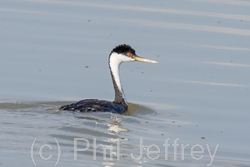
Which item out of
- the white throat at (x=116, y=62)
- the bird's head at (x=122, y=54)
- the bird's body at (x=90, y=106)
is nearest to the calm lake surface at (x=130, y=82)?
the bird's body at (x=90, y=106)

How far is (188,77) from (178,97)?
1091 mm

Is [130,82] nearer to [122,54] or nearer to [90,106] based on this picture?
[122,54]

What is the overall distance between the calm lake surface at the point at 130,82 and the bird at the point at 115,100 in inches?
6.9

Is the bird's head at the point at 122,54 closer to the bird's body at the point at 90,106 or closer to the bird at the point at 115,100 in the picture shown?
the bird at the point at 115,100

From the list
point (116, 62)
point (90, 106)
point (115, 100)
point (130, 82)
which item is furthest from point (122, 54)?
point (90, 106)

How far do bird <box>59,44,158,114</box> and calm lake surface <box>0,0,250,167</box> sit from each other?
174 millimetres

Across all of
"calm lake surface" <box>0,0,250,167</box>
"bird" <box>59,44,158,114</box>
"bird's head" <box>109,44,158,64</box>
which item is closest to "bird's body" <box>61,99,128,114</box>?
"bird" <box>59,44,158,114</box>

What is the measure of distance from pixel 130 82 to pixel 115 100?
38.1 inches

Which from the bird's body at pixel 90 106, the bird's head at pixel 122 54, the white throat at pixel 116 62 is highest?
the bird's head at pixel 122 54

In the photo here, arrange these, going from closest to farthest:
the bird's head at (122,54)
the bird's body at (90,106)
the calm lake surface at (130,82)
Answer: the calm lake surface at (130,82) < the bird's body at (90,106) < the bird's head at (122,54)

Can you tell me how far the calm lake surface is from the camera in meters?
9.91

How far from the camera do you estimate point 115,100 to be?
13359mm

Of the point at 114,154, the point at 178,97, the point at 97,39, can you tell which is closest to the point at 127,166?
the point at 114,154

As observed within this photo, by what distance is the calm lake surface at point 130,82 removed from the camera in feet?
32.5
